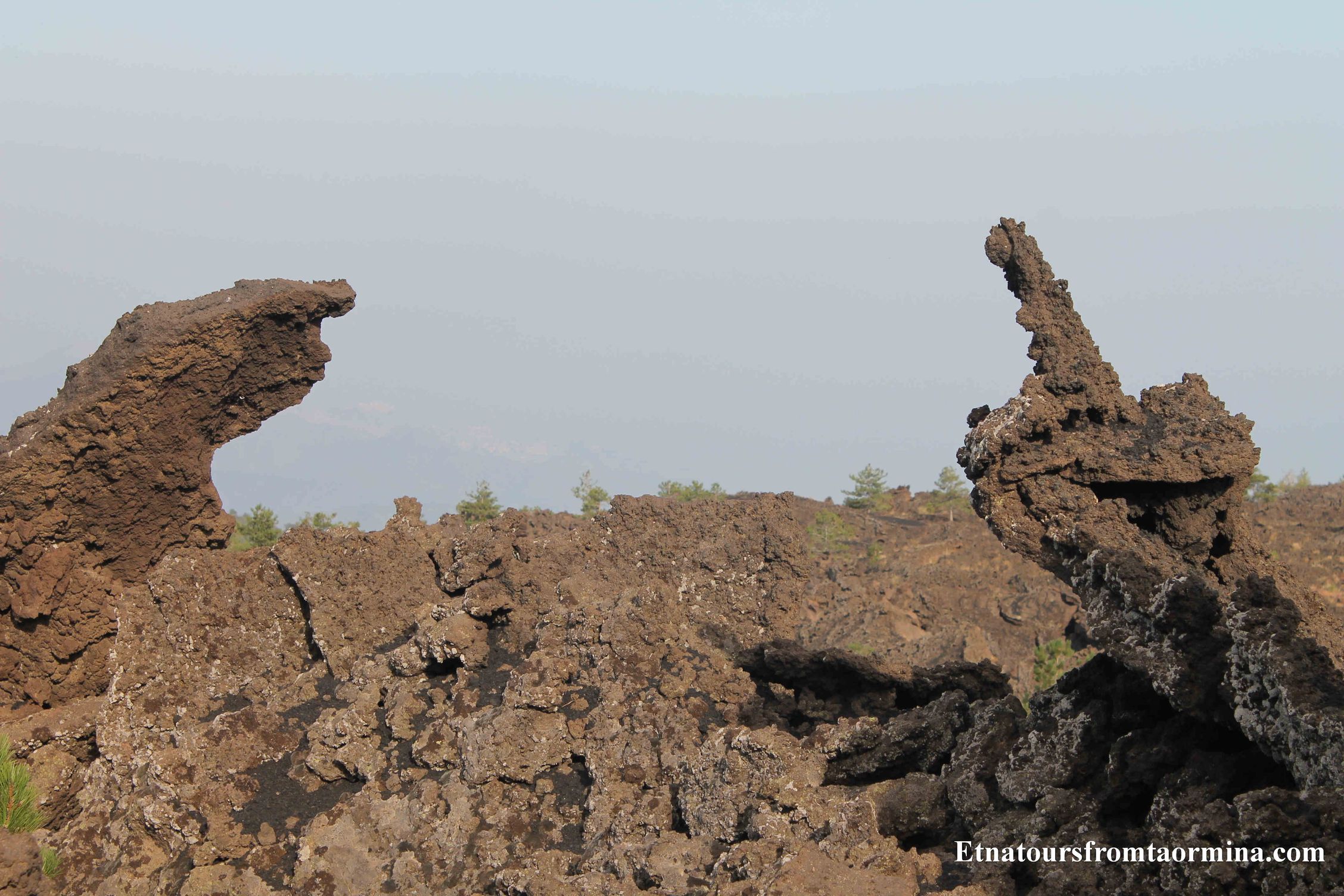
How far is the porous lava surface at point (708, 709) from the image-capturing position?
18.9 feet

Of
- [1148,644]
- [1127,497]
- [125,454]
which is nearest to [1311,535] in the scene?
[1127,497]

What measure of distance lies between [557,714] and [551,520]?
11.9 meters

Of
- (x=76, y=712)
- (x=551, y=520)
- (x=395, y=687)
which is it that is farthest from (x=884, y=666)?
(x=551, y=520)

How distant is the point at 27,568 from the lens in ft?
30.3

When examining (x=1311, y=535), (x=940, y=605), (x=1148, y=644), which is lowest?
(x=1148, y=644)

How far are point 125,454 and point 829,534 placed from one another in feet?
81.4

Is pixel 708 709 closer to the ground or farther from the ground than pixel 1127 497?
closer to the ground

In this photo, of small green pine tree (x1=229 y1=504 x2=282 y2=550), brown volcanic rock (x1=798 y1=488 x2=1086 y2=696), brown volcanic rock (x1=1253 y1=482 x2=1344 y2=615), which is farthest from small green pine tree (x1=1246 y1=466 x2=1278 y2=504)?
small green pine tree (x1=229 y1=504 x2=282 y2=550)

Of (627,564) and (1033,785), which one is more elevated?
(627,564)

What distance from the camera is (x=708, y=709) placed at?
8.44 metres

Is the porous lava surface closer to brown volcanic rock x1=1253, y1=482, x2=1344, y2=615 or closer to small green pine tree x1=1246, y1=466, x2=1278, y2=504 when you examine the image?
brown volcanic rock x1=1253, y1=482, x2=1344, y2=615

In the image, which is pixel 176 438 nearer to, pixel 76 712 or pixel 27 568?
pixel 27 568

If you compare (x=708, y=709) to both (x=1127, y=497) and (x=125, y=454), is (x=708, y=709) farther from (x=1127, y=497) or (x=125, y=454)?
(x=125, y=454)

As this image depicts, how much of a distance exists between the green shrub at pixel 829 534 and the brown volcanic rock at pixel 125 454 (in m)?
22.9
